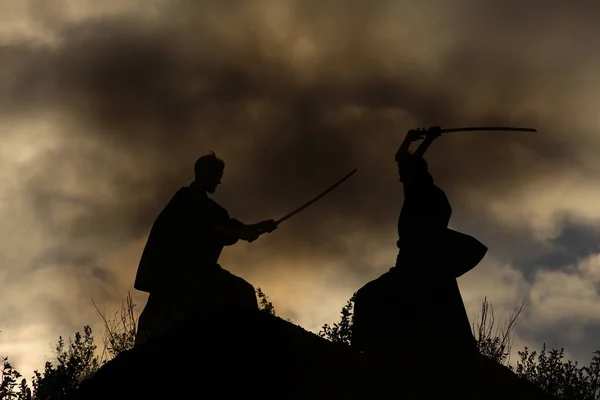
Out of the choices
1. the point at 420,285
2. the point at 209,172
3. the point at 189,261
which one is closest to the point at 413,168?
the point at 420,285

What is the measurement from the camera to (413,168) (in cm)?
1245

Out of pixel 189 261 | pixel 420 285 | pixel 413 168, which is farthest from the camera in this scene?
pixel 413 168

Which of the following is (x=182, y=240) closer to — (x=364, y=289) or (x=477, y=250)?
(x=364, y=289)

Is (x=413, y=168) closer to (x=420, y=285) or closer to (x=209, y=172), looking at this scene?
(x=420, y=285)

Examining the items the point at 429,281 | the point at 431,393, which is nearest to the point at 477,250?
the point at 429,281

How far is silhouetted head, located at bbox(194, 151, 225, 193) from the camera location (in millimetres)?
12453

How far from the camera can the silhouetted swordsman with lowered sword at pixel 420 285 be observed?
1158cm

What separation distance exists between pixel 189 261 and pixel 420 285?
324cm

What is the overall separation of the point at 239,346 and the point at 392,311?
3.22 m

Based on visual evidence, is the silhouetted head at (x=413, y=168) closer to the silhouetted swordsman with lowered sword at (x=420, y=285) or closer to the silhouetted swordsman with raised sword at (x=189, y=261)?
the silhouetted swordsman with lowered sword at (x=420, y=285)

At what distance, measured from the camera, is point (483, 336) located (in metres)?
16.4

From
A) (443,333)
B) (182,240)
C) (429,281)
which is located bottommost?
(443,333)

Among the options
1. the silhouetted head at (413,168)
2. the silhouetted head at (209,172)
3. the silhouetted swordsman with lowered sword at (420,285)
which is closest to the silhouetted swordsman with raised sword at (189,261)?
the silhouetted head at (209,172)

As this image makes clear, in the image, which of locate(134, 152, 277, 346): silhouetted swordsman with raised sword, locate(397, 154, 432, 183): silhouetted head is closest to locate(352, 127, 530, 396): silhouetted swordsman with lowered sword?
locate(397, 154, 432, 183): silhouetted head
